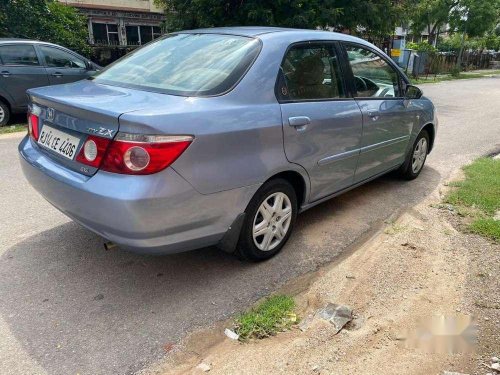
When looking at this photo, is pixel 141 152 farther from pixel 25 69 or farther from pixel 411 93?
pixel 25 69

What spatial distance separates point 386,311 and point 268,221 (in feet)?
3.39

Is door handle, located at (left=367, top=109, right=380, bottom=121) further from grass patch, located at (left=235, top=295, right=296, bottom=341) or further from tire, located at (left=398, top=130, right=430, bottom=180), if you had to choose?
grass patch, located at (left=235, top=295, right=296, bottom=341)

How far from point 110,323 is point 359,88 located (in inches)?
114

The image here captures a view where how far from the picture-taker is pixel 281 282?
10.3ft

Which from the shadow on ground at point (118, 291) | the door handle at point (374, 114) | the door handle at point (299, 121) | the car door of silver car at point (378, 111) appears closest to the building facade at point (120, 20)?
the car door of silver car at point (378, 111)

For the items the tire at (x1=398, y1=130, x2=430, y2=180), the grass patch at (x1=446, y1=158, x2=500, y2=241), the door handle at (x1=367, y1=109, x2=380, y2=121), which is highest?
the door handle at (x1=367, y1=109, x2=380, y2=121)

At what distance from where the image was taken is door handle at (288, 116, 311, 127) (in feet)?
10.4

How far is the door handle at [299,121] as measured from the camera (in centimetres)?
317

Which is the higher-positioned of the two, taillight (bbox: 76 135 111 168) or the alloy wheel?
taillight (bbox: 76 135 111 168)

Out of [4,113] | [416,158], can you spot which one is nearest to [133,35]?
[4,113]

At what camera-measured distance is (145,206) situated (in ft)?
7.99

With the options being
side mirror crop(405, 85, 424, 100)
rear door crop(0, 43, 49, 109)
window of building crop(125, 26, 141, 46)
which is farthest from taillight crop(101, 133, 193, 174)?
window of building crop(125, 26, 141, 46)

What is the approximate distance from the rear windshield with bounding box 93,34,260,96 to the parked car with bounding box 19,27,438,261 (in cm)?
1

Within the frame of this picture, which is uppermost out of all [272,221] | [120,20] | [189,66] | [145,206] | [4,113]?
[120,20]
